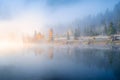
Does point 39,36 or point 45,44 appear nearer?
point 39,36

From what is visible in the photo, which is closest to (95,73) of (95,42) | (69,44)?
(95,42)

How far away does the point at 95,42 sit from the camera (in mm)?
23188

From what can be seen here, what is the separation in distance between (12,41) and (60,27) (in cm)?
1584

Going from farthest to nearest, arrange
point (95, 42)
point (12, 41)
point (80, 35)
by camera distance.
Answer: point (12, 41) < point (80, 35) < point (95, 42)

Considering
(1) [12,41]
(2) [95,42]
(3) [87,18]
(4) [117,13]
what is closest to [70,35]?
(3) [87,18]

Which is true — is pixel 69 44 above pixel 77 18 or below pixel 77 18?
below

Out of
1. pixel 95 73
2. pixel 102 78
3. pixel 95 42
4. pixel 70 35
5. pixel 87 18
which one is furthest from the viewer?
pixel 87 18

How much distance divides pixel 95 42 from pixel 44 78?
16208 mm

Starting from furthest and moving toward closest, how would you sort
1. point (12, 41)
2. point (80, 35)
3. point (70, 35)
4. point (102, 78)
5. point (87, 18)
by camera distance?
point (12, 41), point (87, 18), point (70, 35), point (80, 35), point (102, 78)

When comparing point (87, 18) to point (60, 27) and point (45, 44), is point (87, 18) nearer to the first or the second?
point (60, 27)

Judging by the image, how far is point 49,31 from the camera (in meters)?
29.2

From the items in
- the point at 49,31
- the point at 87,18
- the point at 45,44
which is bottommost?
the point at 45,44

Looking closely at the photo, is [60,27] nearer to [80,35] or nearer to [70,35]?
[70,35]

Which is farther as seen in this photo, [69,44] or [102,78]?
[69,44]
